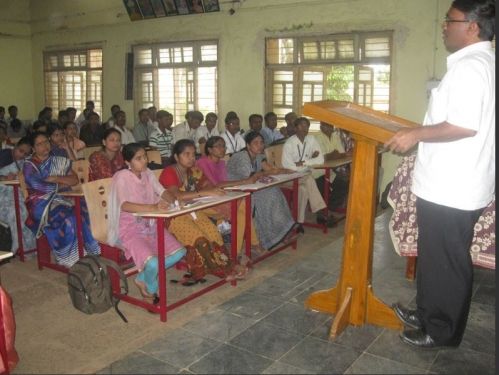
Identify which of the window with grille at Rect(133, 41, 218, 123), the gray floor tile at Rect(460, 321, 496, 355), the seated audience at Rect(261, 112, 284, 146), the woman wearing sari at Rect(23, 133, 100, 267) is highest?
the window with grille at Rect(133, 41, 218, 123)

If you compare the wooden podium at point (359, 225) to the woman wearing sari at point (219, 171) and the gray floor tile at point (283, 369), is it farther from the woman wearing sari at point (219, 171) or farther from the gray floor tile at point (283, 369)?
the woman wearing sari at point (219, 171)

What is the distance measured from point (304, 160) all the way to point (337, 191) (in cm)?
74

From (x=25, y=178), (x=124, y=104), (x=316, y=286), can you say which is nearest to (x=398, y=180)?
(x=316, y=286)

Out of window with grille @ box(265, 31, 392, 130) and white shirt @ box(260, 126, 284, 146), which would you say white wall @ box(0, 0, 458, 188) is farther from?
white shirt @ box(260, 126, 284, 146)

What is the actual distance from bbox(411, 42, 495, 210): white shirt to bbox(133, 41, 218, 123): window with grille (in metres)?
6.41

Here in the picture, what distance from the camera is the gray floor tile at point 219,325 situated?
97.3 inches

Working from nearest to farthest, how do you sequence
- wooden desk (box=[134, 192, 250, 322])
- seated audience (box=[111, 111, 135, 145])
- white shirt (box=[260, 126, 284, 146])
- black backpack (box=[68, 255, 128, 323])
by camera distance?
wooden desk (box=[134, 192, 250, 322]) < black backpack (box=[68, 255, 128, 323]) < white shirt (box=[260, 126, 284, 146]) < seated audience (box=[111, 111, 135, 145])

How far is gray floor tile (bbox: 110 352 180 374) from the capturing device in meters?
2.16

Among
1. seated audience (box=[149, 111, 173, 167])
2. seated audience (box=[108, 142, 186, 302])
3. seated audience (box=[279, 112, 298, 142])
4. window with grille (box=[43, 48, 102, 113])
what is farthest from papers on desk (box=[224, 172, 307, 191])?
window with grille (box=[43, 48, 102, 113])

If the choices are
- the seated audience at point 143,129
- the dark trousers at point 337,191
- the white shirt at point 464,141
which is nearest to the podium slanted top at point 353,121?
the white shirt at point 464,141

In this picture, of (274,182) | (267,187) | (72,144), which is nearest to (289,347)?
(267,187)

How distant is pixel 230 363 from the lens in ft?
7.20

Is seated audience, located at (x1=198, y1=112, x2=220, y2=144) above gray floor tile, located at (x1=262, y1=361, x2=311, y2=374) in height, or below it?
above

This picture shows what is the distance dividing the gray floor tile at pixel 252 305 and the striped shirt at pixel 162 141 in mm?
3967
